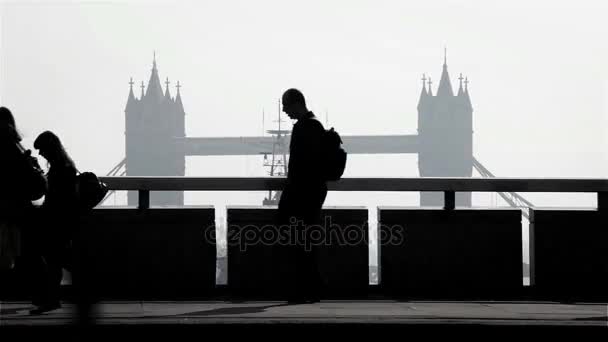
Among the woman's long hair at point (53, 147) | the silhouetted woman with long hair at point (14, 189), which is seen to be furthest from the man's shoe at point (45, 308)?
the woman's long hair at point (53, 147)

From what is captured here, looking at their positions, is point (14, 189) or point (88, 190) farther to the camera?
point (88, 190)

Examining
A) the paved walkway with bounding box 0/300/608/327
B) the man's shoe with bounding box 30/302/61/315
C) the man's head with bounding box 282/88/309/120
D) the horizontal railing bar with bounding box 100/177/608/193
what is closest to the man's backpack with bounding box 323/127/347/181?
the man's head with bounding box 282/88/309/120

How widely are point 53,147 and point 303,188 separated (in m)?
1.44

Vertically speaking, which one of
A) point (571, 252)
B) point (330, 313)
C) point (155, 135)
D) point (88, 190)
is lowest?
point (330, 313)

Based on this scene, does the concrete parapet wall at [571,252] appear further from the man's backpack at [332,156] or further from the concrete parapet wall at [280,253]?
the man's backpack at [332,156]

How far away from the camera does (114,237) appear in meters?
7.49

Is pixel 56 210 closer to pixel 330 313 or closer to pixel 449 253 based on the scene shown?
pixel 330 313

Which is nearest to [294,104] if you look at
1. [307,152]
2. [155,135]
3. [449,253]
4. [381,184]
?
[307,152]

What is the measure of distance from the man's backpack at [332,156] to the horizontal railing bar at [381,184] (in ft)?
1.63

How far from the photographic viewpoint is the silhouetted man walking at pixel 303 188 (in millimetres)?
6898

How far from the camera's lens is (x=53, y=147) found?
641 cm
